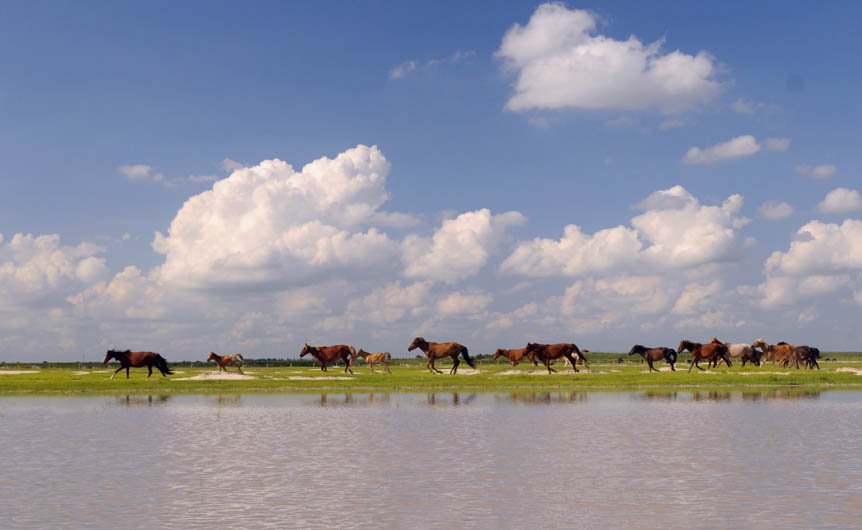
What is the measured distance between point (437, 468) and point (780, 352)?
71.3m

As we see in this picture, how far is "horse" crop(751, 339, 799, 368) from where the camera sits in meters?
79.3

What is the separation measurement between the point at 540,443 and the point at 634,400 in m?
19.5

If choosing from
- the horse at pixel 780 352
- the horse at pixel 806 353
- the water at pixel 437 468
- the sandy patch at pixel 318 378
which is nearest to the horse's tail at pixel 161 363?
the sandy patch at pixel 318 378

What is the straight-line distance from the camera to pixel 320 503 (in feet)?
51.4

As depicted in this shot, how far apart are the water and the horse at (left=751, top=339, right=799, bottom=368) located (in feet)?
156

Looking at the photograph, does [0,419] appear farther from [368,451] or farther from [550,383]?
[550,383]

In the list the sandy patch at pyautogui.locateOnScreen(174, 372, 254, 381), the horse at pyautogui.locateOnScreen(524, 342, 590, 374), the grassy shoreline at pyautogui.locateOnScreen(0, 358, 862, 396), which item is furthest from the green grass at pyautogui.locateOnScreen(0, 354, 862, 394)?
the horse at pyautogui.locateOnScreen(524, 342, 590, 374)

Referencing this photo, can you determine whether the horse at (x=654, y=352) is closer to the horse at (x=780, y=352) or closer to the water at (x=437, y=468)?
the horse at (x=780, y=352)

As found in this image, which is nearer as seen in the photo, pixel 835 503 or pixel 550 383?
pixel 835 503

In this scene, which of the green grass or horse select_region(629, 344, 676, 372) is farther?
horse select_region(629, 344, 676, 372)

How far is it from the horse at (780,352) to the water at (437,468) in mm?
47555

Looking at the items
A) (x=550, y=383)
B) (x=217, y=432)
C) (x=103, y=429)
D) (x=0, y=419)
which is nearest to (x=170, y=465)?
(x=217, y=432)

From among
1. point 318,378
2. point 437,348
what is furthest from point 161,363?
point 437,348

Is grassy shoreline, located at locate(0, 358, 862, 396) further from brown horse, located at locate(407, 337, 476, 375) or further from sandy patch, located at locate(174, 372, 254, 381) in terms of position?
brown horse, located at locate(407, 337, 476, 375)
